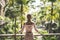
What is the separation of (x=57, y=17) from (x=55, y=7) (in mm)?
677

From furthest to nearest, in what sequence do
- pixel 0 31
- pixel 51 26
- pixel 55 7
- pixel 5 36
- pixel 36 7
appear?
1. pixel 36 7
2. pixel 55 7
3. pixel 51 26
4. pixel 0 31
5. pixel 5 36

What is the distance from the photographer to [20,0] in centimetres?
919

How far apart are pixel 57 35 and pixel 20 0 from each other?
3.89 metres

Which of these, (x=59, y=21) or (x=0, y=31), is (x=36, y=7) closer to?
(x=59, y=21)

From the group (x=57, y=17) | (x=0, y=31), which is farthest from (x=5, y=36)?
(x=57, y=17)

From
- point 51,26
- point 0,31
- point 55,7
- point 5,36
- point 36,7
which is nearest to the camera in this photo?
point 5,36

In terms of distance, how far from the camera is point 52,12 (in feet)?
32.3

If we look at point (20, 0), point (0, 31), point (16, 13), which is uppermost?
point (20, 0)

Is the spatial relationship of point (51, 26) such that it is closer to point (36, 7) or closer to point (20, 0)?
point (20, 0)

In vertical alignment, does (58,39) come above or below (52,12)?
below

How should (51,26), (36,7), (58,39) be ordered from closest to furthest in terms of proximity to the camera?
(58,39)
(51,26)
(36,7)

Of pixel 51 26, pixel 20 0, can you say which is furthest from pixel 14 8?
pixel 51 26

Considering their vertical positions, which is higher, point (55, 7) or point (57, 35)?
point (55, 7)

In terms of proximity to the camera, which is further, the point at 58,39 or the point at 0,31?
the point at 0,31
